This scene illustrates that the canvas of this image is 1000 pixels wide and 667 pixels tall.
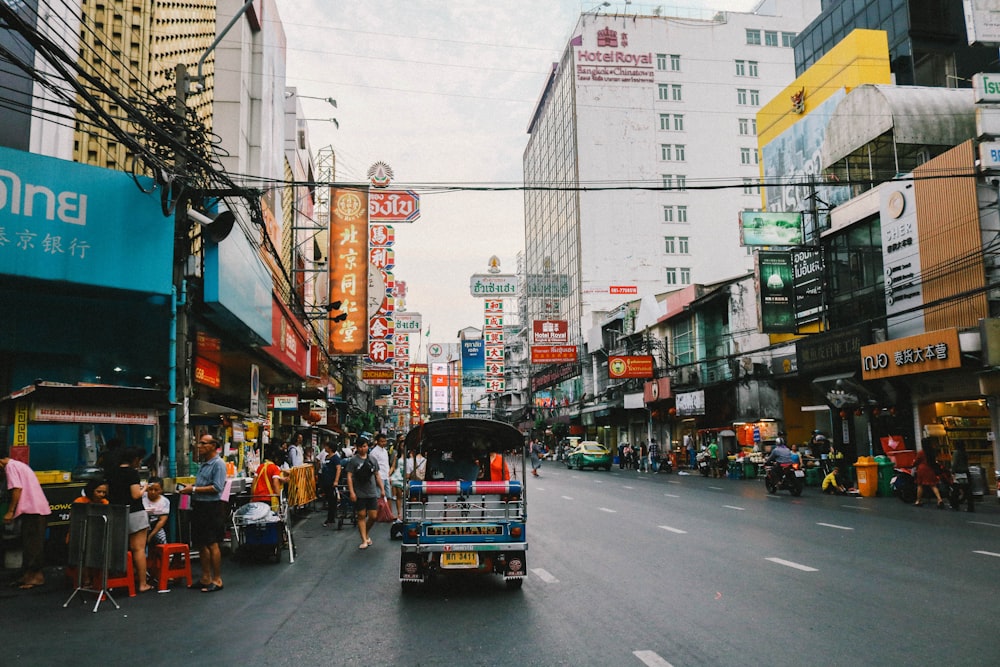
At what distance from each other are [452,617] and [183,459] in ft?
22.8

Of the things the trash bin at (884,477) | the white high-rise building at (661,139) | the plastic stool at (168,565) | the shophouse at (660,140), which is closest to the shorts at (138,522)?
the plastic stool at (168,565)

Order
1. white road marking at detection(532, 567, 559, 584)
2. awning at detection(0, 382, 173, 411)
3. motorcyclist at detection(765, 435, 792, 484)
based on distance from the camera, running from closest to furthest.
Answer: white road marking at detection(532, 567, 559, 584), awning at detection(0, 382, 173, 411), motorcyclist at detection(765, 435, 792, 484)

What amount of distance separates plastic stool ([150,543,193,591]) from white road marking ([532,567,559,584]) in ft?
14.3

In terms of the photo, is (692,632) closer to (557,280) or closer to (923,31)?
(923,31)

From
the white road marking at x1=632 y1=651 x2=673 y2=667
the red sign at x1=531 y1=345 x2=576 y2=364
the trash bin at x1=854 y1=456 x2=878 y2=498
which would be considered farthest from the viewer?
the red sign at x1=531 y1=345 x2=576 y2=364

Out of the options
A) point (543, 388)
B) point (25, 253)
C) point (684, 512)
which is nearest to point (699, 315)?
point (684, 512)

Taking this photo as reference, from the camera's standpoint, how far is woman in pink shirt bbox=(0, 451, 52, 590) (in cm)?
983

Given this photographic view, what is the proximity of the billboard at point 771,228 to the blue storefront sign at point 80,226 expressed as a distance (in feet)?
82.5

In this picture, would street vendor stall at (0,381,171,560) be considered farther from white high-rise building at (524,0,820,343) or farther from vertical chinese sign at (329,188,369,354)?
white high-rise building at (524,0,820,343)

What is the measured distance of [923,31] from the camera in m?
37.7

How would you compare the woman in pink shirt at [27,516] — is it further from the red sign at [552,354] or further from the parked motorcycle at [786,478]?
the red sign at [552,354]

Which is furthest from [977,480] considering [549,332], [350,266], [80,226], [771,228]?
[549,332]

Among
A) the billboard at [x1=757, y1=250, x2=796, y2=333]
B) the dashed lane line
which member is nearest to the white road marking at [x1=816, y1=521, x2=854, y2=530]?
the dashed lane line

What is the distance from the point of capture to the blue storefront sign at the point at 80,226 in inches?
466
